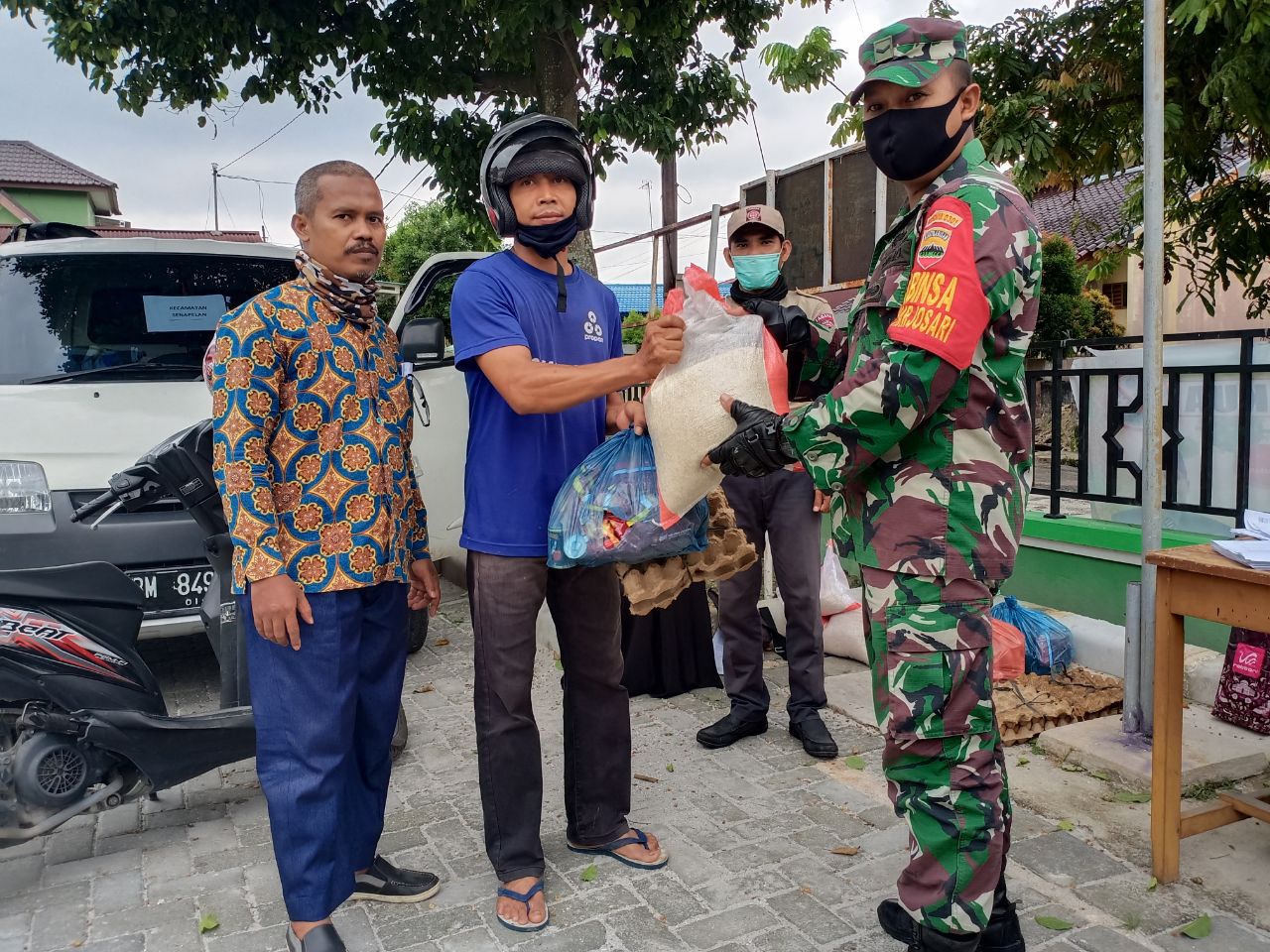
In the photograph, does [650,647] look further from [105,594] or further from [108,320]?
[108,320]

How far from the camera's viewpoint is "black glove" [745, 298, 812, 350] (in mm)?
2549

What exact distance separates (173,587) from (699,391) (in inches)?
115

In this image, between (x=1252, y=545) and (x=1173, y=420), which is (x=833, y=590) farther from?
(x=1252, y=545)

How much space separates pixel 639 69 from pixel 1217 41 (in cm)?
393

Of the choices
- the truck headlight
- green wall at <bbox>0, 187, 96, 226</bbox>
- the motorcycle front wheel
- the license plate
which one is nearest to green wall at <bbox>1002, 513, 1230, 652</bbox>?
the motorcycle front wheel

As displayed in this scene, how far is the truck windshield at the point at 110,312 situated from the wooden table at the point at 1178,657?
4368 millimetres

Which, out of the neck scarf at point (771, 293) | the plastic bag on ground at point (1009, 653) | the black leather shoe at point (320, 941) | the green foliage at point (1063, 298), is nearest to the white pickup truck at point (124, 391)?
the neck scarf at point (771, 293)

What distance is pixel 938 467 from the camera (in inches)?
83.1

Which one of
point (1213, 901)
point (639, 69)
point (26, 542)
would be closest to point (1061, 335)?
point (639, 69)

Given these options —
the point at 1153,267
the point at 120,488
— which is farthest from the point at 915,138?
the point at 120,488

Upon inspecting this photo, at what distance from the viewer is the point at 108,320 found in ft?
15.7

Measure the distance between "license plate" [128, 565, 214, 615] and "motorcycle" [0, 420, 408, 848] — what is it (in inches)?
38.1

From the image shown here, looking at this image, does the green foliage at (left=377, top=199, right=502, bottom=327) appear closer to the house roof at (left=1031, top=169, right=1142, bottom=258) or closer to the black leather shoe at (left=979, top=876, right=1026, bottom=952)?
the house roof at (left=1031, top=169, right=1142, bottom=258)

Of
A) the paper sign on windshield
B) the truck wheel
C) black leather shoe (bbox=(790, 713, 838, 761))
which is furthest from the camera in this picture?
the truck wheel
